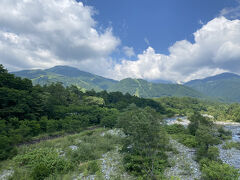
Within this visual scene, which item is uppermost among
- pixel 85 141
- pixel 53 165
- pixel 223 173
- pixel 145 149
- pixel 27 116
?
pixel 223 173

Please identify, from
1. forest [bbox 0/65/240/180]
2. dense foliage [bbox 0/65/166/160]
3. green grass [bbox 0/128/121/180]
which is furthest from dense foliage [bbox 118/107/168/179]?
dense foliage [bbox 0/65/166/160]

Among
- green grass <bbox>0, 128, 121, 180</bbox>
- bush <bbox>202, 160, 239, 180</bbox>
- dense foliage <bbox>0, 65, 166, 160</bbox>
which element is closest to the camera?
bush <bbox>202, 160, 239, 180</bbox>

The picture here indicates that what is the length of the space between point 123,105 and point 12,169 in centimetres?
4572

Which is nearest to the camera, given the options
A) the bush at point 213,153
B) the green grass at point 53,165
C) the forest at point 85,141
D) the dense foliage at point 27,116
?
the green grass at point 53,165

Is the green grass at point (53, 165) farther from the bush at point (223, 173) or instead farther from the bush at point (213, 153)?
the bush at point (213, 153)

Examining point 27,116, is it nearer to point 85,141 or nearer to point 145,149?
point 85,141

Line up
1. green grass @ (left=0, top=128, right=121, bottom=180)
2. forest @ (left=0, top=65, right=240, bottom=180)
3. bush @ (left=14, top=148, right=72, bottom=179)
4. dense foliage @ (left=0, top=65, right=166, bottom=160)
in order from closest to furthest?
bush @ (left=14, top=148, right=72, bottom=179)
green grass @ (left=0, top=128, right=121, bottom=180)
forest @ (left=0, top=65, right=240, bottom=180)
dense foliage @ (left=0, top=65, right=166, bottom=160)

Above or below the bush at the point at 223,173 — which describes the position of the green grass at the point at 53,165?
below

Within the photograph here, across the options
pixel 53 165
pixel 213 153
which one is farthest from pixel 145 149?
pixel 53 165

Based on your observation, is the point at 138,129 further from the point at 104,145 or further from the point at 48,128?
the point at 48,128

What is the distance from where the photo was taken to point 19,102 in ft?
80.4

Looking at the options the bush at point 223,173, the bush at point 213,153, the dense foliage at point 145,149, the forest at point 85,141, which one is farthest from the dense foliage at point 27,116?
the bush at point 213,153

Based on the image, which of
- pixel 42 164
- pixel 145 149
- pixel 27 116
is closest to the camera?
pixel 42 164

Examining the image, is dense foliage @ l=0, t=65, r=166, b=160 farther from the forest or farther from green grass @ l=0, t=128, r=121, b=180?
green grass @ l=0, t=128, r=121, b=180
